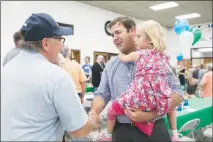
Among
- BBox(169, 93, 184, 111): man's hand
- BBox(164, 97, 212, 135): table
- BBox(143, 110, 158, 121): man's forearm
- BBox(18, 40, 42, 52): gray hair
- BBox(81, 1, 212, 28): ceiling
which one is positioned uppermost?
BBox(81, 1, 212, 28): ceiling

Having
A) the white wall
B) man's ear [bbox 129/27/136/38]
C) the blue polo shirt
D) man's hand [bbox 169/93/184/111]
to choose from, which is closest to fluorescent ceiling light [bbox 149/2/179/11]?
the white wall

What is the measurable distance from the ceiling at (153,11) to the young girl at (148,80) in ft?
22.8

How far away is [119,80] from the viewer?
5.46 ft

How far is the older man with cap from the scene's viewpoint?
3.47 feet

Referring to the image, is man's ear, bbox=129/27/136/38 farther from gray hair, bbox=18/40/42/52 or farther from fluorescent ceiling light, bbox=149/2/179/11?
fluorescent ceiling light, bbox=149/2/179/11

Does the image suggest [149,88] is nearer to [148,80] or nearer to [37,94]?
[148,80]

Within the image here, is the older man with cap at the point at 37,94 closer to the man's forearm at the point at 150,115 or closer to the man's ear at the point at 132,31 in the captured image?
the man's forearm at the point at 150,115

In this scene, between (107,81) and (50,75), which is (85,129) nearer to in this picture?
(50,75)

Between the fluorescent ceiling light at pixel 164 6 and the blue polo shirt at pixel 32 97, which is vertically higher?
the fluorescent ceiling light at pixel 164 6

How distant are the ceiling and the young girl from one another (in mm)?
6935

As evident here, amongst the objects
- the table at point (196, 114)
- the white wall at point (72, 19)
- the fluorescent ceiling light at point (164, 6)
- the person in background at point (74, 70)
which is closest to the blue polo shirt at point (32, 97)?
the table at point (196, 114)

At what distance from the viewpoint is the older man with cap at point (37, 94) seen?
1.06 m

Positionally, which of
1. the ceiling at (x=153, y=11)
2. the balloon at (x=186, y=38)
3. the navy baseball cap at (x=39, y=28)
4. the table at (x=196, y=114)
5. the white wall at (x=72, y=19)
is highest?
the ceiling at (x=153, y=11)

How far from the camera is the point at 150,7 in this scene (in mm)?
8867
